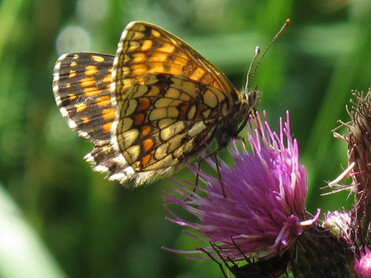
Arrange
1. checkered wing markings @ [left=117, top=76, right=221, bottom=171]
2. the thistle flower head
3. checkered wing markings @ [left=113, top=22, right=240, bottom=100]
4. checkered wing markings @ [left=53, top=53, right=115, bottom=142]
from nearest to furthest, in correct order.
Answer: the thistle flower head
checkered wing markings @ [left=113, top=22, right=240, bottom=100]
checkered wing markings @ [left=117, top=76, right=221, bottom=171]
checkered wing markings @ [left=53, top=53, right=115, bottom=142]

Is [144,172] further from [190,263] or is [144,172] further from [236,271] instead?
[190,263]

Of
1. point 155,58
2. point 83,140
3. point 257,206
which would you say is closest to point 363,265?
point 257,206

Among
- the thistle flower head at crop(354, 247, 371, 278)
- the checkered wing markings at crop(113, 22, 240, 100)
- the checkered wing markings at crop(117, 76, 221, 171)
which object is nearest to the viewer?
the thistle flower head at crop(354, 247, 371, 278)

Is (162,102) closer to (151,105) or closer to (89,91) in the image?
(151,105)

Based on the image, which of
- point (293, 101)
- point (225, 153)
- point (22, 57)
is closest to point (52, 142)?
point (22, 57)

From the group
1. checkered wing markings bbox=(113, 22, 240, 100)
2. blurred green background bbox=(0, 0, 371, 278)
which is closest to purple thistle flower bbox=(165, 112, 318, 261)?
checkered wing markings bbox=(113, 22, 240, 100)

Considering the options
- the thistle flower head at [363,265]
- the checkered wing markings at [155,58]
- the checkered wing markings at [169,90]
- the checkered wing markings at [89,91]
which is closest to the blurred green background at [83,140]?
the checkered wing markings at [89,91]

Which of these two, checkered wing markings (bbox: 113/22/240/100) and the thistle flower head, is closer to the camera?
the thistle flower head

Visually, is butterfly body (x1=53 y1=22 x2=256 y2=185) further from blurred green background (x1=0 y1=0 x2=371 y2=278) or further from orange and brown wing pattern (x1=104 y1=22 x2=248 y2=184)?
blurred green background (x1=0 y1=0 x2=371 y2=278)
